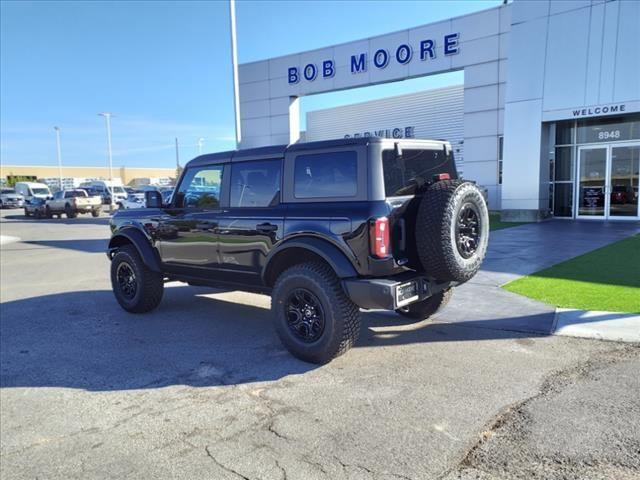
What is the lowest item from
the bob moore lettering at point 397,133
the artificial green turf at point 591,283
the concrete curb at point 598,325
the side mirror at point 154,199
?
the concrete curb at point 598,325

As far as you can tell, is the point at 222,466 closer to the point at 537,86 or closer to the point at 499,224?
the point at 499,224

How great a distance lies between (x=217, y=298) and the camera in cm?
795

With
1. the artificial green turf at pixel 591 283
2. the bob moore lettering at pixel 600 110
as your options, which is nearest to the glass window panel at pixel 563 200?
the bob moore lettering at pixel 600 110

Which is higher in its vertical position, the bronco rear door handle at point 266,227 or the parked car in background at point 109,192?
the parked car in background at point 109,192

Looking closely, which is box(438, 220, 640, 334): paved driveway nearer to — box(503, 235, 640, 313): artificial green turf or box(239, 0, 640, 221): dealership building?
box(503, 235, 640, 313): artificial green turf

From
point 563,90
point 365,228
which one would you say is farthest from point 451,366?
point 563,90

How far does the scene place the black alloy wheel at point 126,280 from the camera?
22.7 feet

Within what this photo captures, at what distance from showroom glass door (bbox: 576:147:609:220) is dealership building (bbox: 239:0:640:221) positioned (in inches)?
1.3

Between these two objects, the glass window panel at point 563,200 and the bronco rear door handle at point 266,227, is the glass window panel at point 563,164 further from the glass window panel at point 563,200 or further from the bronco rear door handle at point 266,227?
the bronco rear door handle at point 266,227

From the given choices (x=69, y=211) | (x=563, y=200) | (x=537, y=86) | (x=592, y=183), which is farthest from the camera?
(x=69, y=211)

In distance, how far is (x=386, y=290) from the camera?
4.26m

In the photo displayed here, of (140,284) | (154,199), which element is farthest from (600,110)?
(140,284)

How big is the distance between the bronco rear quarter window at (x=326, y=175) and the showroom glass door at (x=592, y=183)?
49.4 ft

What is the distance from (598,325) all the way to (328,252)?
126 inches
